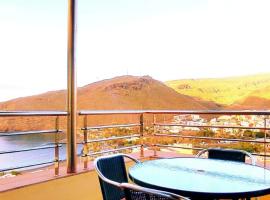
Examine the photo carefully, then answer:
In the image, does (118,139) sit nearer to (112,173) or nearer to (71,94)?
(71,94)

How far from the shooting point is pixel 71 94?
11.7ft

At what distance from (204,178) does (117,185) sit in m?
0.50

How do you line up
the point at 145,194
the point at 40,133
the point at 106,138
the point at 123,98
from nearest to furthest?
the point at 145,194
the point at 40,133
the point at 106,138
the point at 123,98

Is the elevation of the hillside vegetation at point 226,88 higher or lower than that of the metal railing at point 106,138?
higher

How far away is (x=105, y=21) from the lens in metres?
7.18

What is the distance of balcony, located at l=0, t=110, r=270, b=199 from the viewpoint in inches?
124

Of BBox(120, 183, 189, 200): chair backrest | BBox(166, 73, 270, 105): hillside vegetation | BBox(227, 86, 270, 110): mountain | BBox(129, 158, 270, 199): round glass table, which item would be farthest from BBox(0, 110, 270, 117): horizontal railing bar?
BBox(120, 183, 189, 200): chair backrest

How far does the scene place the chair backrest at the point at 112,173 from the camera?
2123 millimetres

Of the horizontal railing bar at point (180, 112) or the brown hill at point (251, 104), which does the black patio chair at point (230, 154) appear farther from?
the brown hill at point (251, 104)

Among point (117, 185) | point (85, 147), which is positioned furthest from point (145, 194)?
point (85, 147)

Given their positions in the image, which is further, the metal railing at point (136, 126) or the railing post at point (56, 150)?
the railing post at point (56, 150)

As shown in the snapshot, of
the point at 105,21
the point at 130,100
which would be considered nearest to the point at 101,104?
the point at 130,100

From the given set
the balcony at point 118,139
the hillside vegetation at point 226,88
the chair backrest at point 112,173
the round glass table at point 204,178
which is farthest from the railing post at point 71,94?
the hillside vegetation at point 226,88

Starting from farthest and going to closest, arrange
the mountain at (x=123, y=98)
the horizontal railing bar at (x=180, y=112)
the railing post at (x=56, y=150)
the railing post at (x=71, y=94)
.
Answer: the mountain at (x=123, y=98), the horizontal railing bar at (x=180, y=112), the railing post at (x=71, y=94), the railing post at (x=56, y=150)
